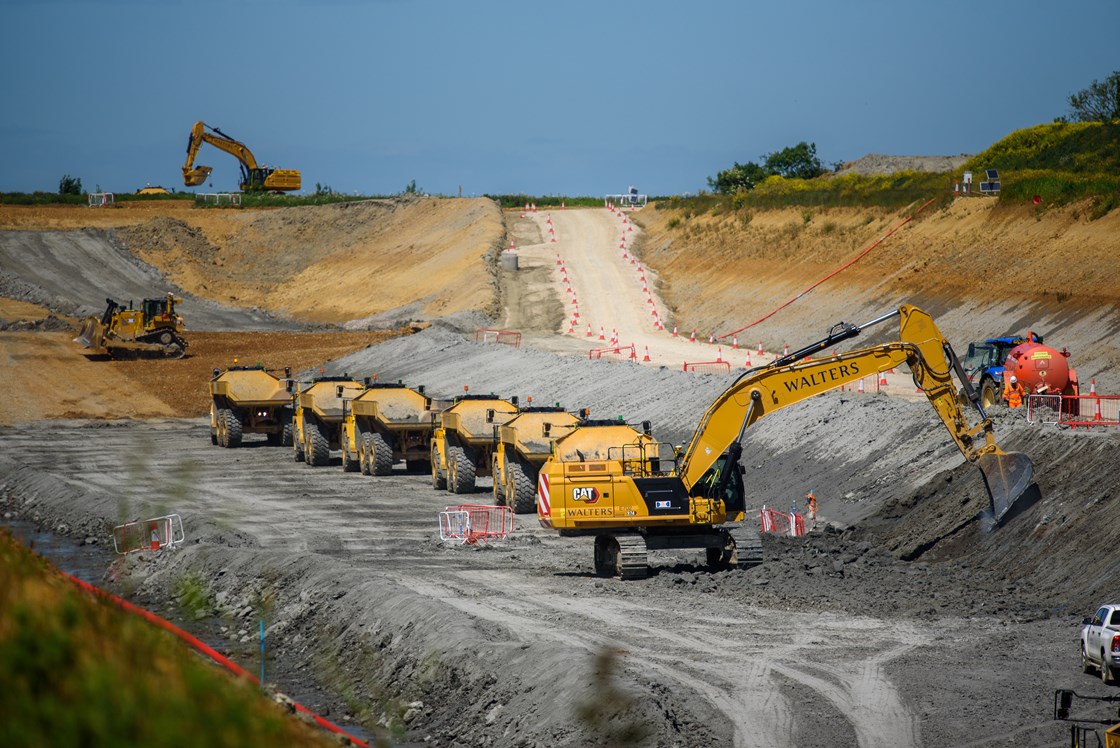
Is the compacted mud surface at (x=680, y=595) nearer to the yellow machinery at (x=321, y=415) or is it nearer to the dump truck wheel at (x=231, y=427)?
the yellow machinery at (x=321, y=415)

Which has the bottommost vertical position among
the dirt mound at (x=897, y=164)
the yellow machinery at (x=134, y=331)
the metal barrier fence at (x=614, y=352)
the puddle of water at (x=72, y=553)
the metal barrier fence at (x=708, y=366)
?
the puddle of water at (x=72, y=553)

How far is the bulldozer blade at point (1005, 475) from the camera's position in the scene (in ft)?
70.0

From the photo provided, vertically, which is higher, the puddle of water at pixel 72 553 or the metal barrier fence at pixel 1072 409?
the metal barrier fence at pixel 1072 409

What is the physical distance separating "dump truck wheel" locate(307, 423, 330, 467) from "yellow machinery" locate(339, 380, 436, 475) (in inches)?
56.8

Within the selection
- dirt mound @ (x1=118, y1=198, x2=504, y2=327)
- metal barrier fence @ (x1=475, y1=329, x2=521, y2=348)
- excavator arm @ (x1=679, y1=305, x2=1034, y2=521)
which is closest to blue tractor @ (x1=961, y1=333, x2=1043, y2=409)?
excavator arm @ (x1=679, y1=305, x2=1034, y2=521)

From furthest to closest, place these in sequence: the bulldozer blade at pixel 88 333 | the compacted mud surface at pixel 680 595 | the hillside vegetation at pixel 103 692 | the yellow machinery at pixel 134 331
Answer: the bulldozer blade at pixel 88 333, the yellow machinery at pixel 134 331, the compacted mud surface at pixel 680 595, the hillside vegetation at pixel 103 692

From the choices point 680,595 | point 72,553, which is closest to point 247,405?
point 72,553

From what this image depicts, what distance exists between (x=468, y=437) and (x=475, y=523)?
3515 mm

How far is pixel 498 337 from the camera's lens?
55.9 meters

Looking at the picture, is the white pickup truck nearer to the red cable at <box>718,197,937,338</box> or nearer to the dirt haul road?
the dirt haul road

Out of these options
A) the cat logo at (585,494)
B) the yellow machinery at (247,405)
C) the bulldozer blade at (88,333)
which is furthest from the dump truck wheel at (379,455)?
the bulldozer blade at (88,333)

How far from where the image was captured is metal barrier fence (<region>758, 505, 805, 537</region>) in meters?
25.6

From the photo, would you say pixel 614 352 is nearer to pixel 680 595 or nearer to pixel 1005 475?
pixel 1005 475

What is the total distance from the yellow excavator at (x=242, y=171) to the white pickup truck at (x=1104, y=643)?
265ft
